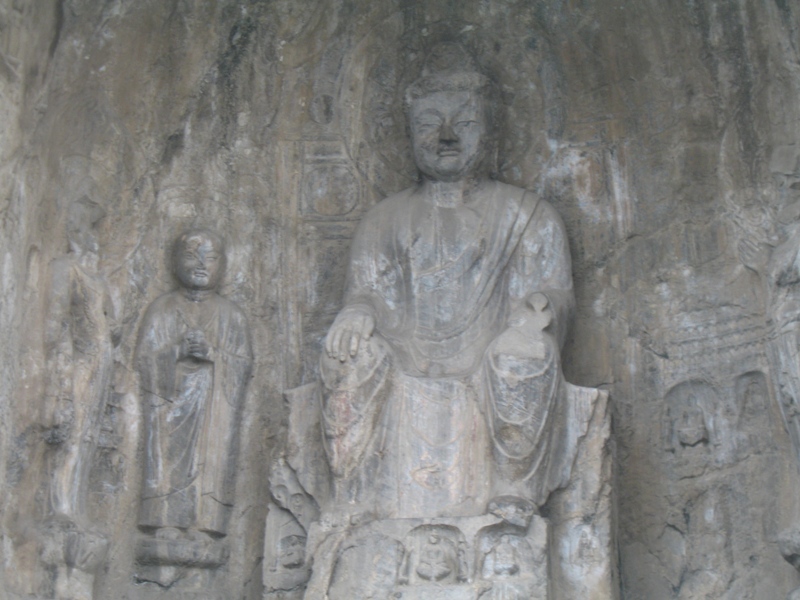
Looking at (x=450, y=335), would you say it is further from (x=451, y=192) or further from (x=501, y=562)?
(x=501, y=562)

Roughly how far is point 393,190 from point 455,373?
1.69 meters

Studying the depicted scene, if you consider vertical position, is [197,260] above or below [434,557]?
above

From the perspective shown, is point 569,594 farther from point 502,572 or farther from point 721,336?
point 721,336

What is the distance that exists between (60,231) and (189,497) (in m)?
1.72

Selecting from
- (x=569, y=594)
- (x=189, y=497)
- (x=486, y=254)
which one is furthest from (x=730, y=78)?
(x=189, y=497)

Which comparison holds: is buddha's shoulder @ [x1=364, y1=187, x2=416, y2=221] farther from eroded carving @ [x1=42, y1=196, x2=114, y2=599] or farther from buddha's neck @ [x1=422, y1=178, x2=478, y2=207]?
eroded carving @ [x1=42, y1=196, x2=114, y2=599]

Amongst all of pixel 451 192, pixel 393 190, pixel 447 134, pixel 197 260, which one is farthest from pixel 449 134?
pixel 197 260

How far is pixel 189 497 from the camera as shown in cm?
977

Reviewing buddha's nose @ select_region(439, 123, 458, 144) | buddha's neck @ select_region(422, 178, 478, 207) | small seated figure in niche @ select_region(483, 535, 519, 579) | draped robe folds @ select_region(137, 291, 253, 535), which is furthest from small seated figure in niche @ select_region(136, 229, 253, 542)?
small seated figure in niche @ select_region(483, 535, 519, 579)

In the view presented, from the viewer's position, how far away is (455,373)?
9445 mm

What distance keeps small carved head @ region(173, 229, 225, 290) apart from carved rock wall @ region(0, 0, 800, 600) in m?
0.16

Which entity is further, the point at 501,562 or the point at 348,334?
the point at 348,334

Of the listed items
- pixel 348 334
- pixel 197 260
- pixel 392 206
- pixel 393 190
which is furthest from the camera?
pixel 393 190

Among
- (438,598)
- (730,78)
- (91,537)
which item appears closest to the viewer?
(438,598)
